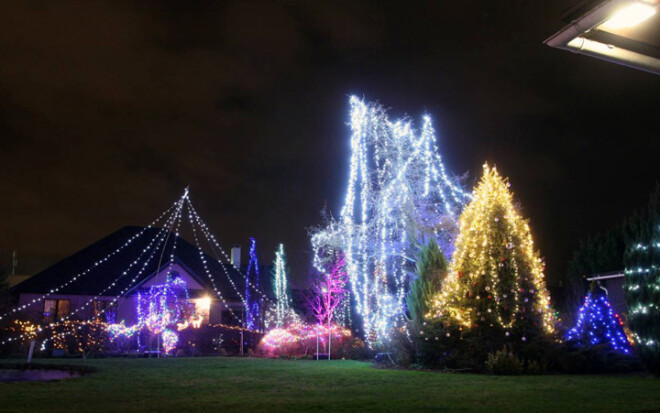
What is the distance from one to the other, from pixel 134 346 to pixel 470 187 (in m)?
15.0

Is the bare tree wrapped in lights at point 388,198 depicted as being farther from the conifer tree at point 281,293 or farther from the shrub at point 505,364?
the shrub at point 505,364

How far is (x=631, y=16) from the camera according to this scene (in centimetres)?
275

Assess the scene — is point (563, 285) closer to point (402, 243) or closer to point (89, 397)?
point (402, 243)

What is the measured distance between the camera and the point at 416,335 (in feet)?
49.0

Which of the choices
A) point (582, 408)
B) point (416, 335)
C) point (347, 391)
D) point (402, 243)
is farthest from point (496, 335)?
point (402, 243)

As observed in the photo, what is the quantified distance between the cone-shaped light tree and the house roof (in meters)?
19.6

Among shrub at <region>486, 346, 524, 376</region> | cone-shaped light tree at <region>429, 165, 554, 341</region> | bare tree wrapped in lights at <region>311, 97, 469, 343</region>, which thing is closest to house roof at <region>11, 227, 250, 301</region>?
bare tree wrapped in lights at <region>311, 97, 469, 343</region>

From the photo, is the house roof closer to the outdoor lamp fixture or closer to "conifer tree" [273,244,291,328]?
"conifer tree" [273,244,291,328]

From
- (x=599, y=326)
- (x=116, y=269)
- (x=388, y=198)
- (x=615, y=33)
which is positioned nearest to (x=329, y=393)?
(x=615, y=33)

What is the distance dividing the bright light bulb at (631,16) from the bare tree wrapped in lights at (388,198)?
18.4 metres

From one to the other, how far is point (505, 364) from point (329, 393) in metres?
5.55

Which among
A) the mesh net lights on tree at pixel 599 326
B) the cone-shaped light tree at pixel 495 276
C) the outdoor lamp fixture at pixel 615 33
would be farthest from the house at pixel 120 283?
the outdoor lamp fixture at pixel 615 33

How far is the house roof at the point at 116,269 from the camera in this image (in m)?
30.9

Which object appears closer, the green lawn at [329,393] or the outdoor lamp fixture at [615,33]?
the outdoor lamp fixture at [615,33]
